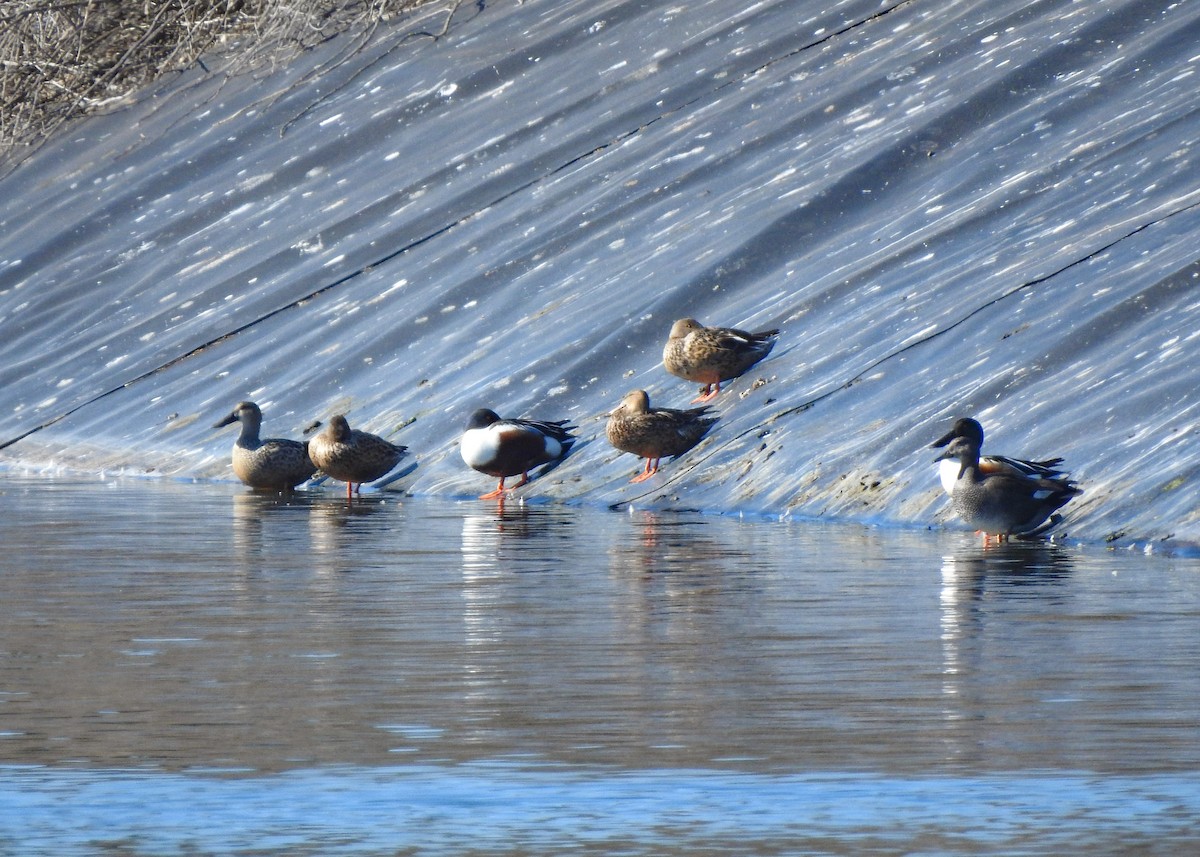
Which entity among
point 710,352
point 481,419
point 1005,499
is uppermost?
point 710,352

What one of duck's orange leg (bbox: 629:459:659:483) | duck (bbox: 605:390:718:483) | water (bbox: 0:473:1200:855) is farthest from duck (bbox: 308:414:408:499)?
water (bbox: 0:473:1200:855)

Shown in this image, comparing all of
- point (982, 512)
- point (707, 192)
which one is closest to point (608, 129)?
point (707, 192)

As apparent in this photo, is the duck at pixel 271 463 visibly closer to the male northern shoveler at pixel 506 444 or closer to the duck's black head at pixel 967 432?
the male northern shoveler at pixel 506 444

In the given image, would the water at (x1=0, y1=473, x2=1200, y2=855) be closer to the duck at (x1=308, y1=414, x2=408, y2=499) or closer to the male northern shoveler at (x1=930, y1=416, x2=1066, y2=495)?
the male northern shoveler at (x1=930, y1=416, x2=1066, y2=495)

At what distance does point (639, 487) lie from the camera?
14.6 meters

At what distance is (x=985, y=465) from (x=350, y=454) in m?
5.46

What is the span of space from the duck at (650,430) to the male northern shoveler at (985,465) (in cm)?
238

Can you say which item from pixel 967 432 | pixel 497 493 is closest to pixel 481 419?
pixel 497 493

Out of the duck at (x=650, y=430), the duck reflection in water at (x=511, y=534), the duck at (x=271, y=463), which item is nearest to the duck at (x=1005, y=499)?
the duck reflection in water at (x=511, y=534)

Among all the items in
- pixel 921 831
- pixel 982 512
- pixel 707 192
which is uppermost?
pixel 707 192

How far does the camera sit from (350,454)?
15.7 meters

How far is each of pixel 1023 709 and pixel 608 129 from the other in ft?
48.1

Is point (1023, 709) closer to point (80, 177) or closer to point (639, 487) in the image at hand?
point (639, 487)

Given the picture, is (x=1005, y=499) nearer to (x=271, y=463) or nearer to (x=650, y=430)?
(x=650, y=430)
